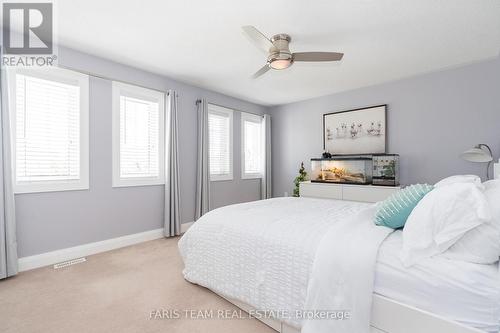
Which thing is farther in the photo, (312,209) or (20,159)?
(20,159)

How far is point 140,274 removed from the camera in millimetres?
2424

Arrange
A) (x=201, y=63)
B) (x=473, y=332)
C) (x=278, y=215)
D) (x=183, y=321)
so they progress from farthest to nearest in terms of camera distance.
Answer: (x=201, y=63)
(x=278, y=215)
(x=183, y=321)
(x=473, y=332)

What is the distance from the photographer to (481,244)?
43.0 inches

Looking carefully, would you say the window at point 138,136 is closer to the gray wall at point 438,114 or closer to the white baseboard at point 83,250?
the white baseboard at point 83,250

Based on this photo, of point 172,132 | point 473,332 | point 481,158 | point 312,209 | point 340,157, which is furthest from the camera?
point 340,157

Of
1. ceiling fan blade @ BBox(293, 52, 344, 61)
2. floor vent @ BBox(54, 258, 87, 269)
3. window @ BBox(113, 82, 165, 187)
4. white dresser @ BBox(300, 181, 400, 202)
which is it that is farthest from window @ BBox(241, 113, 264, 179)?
floor vent @ BBox(54, 258, 87, 269)

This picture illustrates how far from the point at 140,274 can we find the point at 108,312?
24.6 inches

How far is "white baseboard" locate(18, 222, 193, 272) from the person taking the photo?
8.43 ft

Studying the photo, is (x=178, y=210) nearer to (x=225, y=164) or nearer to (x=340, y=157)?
(x=225, y=164)

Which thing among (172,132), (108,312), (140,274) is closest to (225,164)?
(172,132)

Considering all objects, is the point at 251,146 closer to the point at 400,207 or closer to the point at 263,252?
the point at 263,252

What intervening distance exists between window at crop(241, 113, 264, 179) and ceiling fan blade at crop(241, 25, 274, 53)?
9.00ft

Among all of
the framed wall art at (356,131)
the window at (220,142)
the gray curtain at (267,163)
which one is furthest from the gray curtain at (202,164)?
the framed wall art at (356,131)

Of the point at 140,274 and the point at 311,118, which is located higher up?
the point at 311,118
